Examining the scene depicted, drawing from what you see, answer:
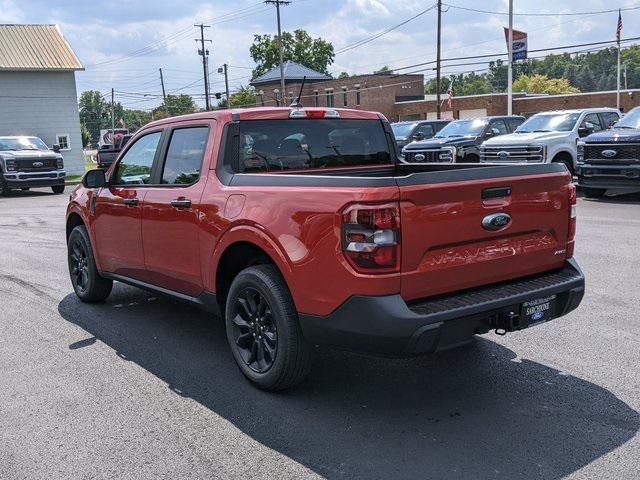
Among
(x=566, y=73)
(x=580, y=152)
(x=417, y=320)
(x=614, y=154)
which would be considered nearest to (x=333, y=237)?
(x=417, y=320)

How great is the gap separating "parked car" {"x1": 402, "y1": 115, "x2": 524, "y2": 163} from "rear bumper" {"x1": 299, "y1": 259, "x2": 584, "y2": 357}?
1403 centimetres

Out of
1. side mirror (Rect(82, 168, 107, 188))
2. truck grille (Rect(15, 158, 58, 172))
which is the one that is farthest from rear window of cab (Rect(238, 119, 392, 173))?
truck grille (Rect(15, 158, 58, 172))

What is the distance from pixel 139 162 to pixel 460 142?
47.4 ft

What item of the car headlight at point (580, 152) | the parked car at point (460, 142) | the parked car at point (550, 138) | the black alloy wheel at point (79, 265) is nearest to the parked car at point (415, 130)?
the parked car at point (460, 142)

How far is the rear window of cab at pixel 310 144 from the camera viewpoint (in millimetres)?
4816

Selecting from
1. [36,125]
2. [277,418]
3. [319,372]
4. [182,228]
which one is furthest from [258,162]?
[36,125]

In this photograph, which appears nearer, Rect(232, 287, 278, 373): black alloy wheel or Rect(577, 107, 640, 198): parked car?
Rect(232, 287, 278, 373): black alloy wheel

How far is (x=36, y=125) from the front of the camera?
36.1m

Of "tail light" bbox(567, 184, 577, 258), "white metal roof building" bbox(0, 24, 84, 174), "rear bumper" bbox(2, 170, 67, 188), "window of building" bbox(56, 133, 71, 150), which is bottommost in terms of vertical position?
"rear bumper" bbox(2, 170, 67, 188)

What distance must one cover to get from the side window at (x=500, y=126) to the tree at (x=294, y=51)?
7961cm

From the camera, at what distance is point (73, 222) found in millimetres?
6969

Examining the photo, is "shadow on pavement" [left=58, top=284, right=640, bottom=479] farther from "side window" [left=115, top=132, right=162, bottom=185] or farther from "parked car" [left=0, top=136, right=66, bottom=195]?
"parked car" [left=0, top=136, right=66, bottom=195]

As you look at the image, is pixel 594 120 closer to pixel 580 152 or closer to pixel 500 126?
pixel 580 152

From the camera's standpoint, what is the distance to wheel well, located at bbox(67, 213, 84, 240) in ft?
22.5
